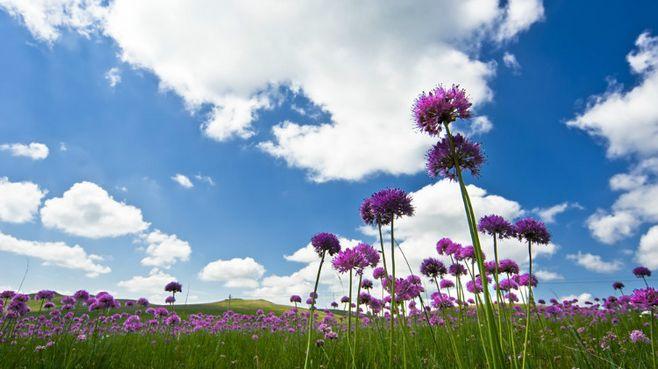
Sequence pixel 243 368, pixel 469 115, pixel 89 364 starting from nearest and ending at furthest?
pixel 469 115
pixel 89 364
pixel 243 368

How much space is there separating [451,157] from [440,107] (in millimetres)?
375

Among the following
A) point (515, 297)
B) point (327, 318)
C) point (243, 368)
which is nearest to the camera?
point (243, 368)

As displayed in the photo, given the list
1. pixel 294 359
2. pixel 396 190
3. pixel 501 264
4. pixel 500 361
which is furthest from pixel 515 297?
pixel 500 361

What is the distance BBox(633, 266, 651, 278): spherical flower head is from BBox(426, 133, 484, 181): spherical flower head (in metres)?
9.71

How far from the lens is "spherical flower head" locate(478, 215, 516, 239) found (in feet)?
11.8

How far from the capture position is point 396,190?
335 centimetres

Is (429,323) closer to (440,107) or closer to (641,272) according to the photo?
(440,107)

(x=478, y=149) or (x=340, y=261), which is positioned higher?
(x=478, y=149)

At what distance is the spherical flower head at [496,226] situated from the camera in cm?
360

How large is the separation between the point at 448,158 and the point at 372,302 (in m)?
4.29

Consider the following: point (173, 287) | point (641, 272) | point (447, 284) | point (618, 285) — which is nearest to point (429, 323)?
point (447, 284)

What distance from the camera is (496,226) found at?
3.62 meters

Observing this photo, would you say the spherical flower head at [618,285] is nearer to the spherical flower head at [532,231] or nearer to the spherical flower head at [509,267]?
the spherical flower head at [509,267]

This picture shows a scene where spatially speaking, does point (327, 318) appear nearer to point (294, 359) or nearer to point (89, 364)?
point (294, 359)
